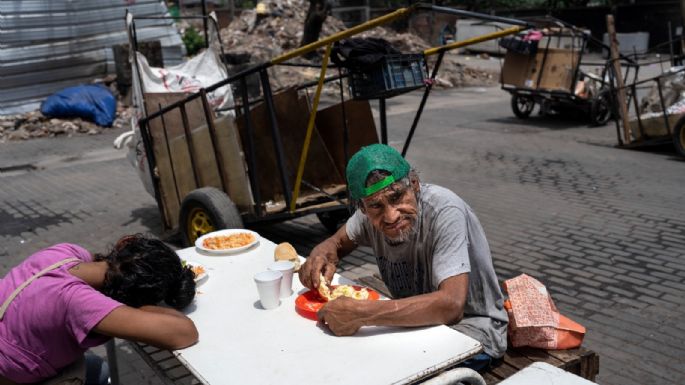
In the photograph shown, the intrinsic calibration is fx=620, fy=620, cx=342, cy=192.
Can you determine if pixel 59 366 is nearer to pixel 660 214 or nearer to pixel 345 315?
pixel 345 315

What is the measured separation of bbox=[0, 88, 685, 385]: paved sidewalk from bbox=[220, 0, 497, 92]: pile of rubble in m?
7.23

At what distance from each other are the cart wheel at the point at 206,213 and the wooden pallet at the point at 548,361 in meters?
2.65

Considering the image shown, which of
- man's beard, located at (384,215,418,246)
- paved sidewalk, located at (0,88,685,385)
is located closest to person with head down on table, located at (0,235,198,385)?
man's beard, located at (384,215,418,246)

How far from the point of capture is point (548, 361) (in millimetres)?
2439

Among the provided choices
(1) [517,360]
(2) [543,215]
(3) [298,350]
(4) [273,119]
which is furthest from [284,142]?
(3) [298,350]

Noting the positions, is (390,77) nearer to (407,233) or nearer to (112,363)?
(407,233)

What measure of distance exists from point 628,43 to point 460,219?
28.4 meters

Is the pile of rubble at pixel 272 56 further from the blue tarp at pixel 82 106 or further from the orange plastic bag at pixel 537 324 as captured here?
the orange plastic bag at pixel 537 324

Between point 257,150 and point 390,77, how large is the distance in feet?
5.47

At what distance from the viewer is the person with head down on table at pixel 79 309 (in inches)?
80.8

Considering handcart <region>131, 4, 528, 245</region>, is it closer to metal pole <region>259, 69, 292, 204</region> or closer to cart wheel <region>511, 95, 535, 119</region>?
metal pole <region>259, 69, 292, 204</region>

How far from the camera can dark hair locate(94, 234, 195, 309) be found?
2.18 metres

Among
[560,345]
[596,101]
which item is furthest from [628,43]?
[560,345]

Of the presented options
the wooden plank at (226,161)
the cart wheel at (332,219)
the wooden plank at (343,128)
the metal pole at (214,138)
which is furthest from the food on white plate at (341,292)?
the cart wheel at (332,219)
